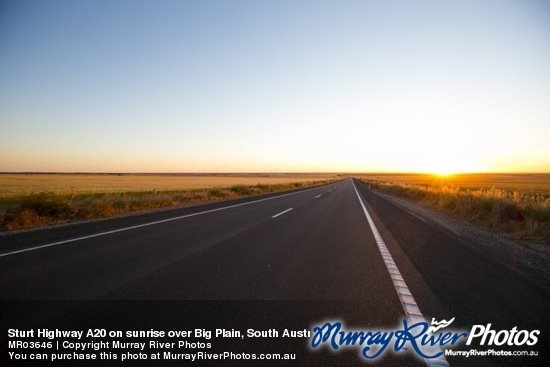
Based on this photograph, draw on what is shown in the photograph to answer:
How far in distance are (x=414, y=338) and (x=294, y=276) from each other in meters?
1.98

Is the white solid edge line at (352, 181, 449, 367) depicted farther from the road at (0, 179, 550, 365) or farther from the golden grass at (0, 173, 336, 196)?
the golden grass at (0, 173, 336, 196)

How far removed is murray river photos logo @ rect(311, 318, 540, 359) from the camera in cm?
255

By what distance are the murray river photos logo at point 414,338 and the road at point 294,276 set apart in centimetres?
11

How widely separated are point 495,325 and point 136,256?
5530 mm

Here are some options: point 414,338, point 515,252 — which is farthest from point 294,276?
point 515,252

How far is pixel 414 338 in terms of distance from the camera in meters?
2.68

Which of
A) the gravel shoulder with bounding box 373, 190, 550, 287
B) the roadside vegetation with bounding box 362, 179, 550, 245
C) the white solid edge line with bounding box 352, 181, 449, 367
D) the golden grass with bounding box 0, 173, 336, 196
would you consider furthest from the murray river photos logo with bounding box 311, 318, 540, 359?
the golden grass with bounding box 0, 173, 336, 196

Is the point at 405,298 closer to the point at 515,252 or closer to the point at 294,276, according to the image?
the point at 294,276

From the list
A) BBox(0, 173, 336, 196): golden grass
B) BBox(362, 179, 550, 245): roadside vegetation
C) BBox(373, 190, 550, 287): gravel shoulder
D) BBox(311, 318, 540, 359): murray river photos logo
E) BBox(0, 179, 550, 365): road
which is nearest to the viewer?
BBox(311, 318, 540, 359): murray river photos logo

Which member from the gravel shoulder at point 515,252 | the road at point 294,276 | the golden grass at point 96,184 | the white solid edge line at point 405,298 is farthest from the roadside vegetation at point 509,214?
the golden grass at point 96,184

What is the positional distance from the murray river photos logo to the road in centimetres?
11

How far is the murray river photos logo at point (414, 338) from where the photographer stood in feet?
8.36

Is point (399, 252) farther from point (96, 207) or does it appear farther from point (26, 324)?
point (96, 207)

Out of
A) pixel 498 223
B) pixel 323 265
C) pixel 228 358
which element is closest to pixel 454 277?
pixel 323 265
